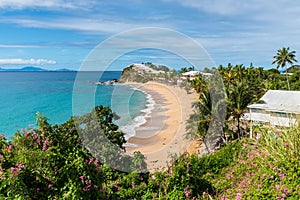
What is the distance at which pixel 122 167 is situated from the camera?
6.96 meters

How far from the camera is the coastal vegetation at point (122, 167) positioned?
337 centimetres

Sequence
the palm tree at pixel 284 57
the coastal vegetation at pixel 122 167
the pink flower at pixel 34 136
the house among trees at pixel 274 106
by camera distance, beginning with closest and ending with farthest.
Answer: the coastal vegetation at pixel 122 167 → the pink flower at pixel 34 136 → the house among trees at pixel 274 106 → the palm tree at pixel 284 57

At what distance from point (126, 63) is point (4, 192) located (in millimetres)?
3902

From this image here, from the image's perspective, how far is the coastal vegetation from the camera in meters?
3.37

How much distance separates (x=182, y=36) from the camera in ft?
19.8

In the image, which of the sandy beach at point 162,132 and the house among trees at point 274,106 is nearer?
the sandy beach at point 162,132

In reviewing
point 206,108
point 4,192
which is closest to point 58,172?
point 4,192

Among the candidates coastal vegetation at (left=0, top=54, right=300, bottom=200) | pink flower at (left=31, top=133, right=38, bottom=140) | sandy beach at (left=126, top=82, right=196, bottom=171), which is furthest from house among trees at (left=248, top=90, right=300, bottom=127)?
pink flower at (left=31, top=133, right=38, bottom=140)

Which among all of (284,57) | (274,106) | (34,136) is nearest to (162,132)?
(274,106)

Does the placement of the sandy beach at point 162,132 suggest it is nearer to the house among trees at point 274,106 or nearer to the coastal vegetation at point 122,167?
the coastal vegetation at point 122,167

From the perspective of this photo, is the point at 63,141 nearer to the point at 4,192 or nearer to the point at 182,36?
the point at 4,192

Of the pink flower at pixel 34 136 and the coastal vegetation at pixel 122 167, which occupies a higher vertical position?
the pink flower at pixel 34 136

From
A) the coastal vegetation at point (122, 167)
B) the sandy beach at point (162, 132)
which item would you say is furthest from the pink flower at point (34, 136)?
the sandy beach at point (162, 132)

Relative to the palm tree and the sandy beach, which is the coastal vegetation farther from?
the palm tree
